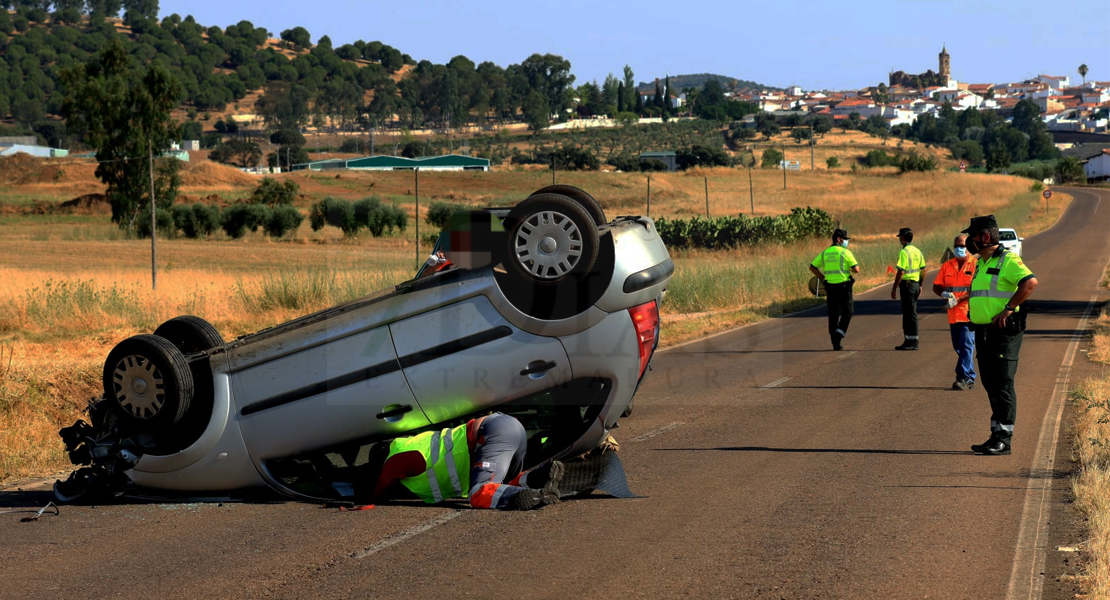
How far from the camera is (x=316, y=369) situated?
7445 mm

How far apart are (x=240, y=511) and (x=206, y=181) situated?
98.0 m

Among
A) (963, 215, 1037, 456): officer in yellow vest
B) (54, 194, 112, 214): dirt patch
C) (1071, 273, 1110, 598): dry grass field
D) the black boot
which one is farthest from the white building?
the black boot

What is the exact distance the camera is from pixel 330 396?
7410mm

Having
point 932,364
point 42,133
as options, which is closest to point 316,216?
point 932,364

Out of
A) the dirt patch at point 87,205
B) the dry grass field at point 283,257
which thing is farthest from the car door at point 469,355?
the dirt patch at point 87,205

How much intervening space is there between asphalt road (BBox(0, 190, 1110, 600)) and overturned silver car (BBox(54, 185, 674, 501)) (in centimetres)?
50

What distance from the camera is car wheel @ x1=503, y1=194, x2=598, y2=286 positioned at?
7.38 m

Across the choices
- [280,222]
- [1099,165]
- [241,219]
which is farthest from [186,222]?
[1099,165]

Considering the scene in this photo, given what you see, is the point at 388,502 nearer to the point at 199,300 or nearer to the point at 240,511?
the point at 240,511

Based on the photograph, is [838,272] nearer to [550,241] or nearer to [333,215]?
[550,241]

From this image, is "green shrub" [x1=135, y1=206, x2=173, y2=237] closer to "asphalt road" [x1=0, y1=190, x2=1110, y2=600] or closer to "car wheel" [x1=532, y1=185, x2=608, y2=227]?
"asphalt road" [x1=0, y1=190, x2=1110, y2=600]

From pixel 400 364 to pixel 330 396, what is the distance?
0.51 m

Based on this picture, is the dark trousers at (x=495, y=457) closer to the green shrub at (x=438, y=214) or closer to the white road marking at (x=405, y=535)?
the white road marking at (x=405, y=535)

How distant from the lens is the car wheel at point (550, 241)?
291 inches
